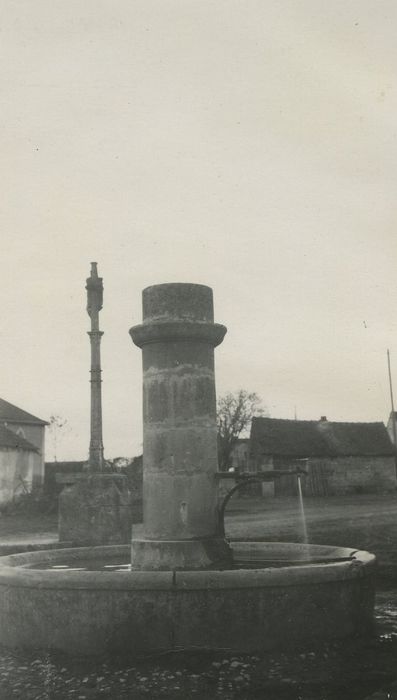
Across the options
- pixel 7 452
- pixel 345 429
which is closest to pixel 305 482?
pixel 345 429

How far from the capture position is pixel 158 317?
7.02 metres

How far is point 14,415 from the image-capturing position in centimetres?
4800

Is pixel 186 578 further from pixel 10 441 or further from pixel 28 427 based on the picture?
pixel 28 427

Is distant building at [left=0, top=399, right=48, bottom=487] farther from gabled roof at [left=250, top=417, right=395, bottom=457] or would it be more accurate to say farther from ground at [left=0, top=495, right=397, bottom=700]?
ground at [left=0, top=495, right=397, bottom=700]

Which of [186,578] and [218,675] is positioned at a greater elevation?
[186,578]

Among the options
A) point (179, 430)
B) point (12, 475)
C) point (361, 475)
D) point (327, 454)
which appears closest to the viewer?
point (179, 430)

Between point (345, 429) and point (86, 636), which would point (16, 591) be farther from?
point (345, 429)

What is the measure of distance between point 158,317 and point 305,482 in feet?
136

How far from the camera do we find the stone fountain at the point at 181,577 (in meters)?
5.53

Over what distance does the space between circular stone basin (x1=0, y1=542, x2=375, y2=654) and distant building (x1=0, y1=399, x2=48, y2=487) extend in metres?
40.2

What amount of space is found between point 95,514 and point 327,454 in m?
38.3

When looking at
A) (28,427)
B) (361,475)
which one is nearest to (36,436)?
(28,427)

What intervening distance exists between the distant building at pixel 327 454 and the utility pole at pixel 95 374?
33404 mm

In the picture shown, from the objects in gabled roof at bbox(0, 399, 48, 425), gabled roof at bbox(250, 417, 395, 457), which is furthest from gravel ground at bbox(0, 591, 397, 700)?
gabled roof at bbox(250, 417, 395, 457)
